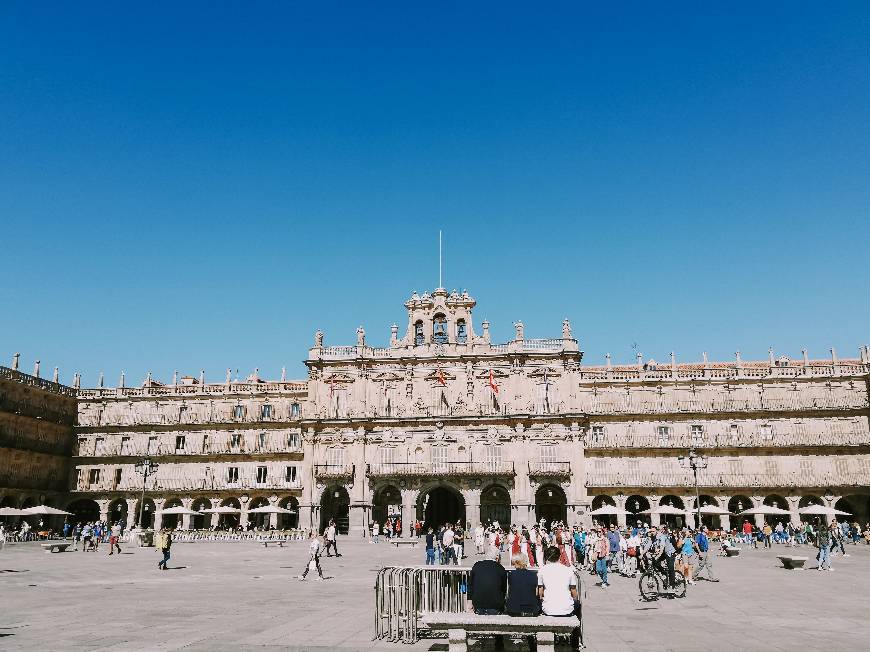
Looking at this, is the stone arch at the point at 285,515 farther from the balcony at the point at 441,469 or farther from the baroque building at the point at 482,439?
the balcony at the point at 441,469

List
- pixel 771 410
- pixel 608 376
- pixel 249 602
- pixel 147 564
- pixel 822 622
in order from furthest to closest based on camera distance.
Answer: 1. pixel 608 376
2. pixel 771 410
3. pixel 147 564
4. pixel 249 602
5. pixel 822 622

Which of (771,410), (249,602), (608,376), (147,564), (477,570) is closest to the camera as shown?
(477,570)

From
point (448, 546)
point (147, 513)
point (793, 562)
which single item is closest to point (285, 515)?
point (147, 513)

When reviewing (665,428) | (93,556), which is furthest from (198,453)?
(665,428)

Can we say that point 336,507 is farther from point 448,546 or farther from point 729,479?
point 448,546

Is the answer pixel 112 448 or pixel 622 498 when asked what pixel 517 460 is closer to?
pixel 622 498

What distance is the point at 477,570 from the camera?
10.1 meters

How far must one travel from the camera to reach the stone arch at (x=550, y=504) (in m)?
53.2

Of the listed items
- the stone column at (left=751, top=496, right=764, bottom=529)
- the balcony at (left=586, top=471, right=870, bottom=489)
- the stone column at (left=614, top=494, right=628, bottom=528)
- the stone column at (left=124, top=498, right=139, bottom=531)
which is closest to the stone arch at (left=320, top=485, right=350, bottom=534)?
the stone column at (left=124, top=498, right=139, bottom=531)

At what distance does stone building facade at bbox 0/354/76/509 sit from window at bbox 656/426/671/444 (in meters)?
47.9

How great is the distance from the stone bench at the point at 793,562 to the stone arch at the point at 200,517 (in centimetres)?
4514

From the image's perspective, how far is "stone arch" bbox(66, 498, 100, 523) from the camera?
5909 cm

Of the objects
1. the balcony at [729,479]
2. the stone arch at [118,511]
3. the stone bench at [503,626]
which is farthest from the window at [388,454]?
the stone bench at [503,626]

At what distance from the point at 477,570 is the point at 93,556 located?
28.2 m
